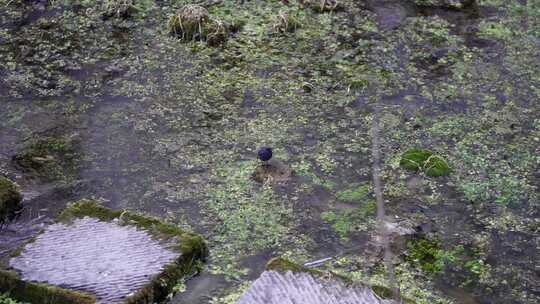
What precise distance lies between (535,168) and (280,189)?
1527 millimetres

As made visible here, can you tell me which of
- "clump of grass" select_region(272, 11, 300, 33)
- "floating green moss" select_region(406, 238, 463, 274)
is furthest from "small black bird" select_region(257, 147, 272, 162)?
"clump of grass" select_region(272, 11, 300, 33)

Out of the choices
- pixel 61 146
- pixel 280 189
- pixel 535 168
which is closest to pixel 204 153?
pixel 280 189

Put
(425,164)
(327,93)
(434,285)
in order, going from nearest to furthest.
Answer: (434,285), (425,164), (327,93)

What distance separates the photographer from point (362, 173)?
4.52m

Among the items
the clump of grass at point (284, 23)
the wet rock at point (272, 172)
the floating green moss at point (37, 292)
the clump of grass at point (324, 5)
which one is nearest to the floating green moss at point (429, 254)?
the wet rock at point (272, 172)

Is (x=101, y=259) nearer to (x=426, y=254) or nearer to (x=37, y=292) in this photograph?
(x=37, y=292)

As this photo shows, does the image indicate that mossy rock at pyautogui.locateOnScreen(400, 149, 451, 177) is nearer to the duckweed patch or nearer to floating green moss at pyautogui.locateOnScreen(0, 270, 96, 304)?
the duckweed patch

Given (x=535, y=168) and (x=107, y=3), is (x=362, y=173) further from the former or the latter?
(x=107, y=3)

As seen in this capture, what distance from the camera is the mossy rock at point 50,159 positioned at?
453cm

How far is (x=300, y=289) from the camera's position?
3377mm

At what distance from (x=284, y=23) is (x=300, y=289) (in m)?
3.05

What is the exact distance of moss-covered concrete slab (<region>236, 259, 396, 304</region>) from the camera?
10.9 ft

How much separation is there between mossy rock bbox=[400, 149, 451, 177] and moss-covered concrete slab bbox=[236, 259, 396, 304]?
4.20ft

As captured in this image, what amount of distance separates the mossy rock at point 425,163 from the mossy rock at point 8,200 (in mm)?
2213
